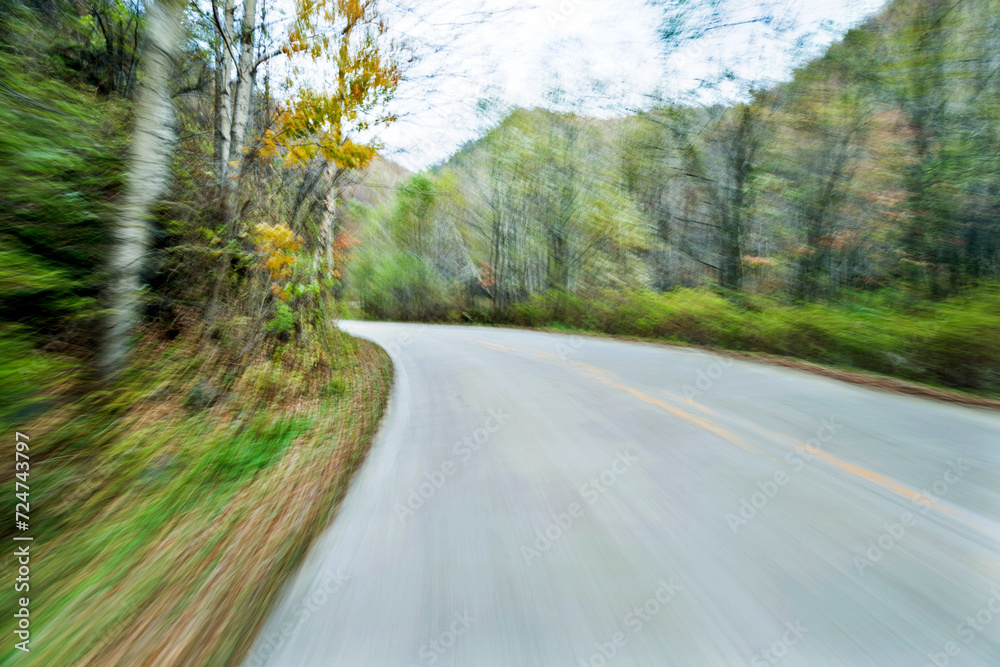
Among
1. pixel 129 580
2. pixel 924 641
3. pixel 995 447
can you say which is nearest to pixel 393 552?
pixel 129 580

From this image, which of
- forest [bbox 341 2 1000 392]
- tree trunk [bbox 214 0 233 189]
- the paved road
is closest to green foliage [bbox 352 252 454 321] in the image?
forest [bbox 341 2 1000 392]

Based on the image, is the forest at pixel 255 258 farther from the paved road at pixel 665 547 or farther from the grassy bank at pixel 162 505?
the paved road at pixel 665 547

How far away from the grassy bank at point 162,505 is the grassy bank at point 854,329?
8.86 meters

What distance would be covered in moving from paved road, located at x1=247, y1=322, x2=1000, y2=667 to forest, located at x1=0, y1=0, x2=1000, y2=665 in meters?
0.53

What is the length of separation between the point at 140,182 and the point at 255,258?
2247 millimetres

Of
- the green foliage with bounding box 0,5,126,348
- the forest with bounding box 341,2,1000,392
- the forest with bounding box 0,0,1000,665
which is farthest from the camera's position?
the forest with bounding box 341,2,1000,392

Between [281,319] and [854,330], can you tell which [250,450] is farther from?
[854,330]

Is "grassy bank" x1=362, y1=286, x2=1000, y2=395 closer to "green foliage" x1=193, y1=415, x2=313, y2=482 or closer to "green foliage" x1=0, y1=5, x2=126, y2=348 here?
"green foliage" x1=193, y1=415, x2=313, y2=482

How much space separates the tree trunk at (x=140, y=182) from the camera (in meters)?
3.46

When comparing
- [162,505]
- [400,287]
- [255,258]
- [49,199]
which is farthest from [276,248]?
[400,287]

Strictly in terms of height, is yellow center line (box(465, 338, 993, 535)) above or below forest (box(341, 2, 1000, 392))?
below

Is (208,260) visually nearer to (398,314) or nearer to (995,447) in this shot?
(995,447)

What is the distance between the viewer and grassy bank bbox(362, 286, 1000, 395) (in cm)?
680

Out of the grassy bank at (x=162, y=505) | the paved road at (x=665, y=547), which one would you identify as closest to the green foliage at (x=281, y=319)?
the grassy bank at (x=162, y=505)
